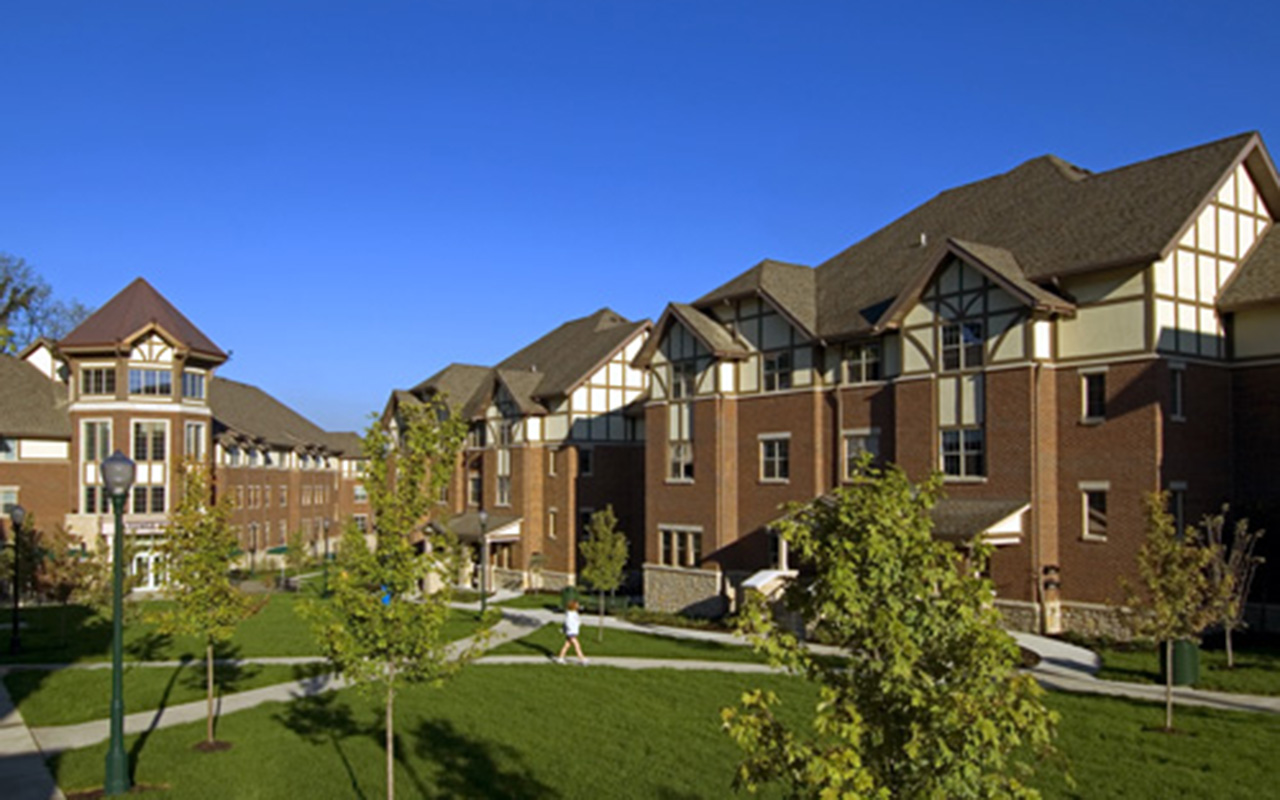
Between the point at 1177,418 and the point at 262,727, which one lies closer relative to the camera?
the point at 262,727

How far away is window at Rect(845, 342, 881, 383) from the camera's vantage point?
30688 millimetres

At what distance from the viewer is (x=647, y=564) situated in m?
37.2

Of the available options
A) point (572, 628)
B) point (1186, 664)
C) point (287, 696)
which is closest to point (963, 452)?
point (1186, 664)

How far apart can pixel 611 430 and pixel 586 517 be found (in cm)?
393

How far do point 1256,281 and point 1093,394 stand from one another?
16.8 ft

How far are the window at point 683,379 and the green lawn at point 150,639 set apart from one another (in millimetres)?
10385

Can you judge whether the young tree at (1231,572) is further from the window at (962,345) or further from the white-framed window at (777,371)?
the white-framed window at (777,371)

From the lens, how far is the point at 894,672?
23.1 feet

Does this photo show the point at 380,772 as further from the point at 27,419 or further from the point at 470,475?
the point at 27,419

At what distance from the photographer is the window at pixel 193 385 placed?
4866 cm

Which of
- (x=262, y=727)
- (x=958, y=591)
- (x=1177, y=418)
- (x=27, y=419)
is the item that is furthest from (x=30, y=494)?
(x=958, y=591)

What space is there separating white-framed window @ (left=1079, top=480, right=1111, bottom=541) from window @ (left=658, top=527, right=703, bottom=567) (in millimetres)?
13254

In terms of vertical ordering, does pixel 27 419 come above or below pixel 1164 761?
above

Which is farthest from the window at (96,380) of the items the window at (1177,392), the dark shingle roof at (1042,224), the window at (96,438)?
the window at (1177,392)
